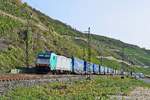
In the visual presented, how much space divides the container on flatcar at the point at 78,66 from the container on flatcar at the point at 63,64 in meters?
1.89

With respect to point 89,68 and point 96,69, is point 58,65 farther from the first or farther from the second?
point 96,69

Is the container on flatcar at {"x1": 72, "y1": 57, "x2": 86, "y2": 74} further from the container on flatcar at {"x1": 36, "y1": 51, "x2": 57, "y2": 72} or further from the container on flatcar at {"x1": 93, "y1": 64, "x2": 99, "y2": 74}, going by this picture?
the container on flatcar at {"x1": 36, "y1": 51, "x2": 57, "y2": 72}

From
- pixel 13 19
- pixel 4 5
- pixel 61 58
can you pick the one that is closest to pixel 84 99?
pixel 61 58

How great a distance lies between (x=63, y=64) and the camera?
3263 inches

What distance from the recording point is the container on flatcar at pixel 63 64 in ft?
263

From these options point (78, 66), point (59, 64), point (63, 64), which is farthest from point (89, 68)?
point (59, 64)

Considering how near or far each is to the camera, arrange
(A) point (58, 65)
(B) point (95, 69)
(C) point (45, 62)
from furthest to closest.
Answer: (B) point (95, 69), (A) point (58, 65), (C) point (45, 62)

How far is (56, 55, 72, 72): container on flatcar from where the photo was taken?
80106 millimetres

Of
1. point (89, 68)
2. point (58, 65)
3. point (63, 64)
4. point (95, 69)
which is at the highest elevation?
point (95, 69)

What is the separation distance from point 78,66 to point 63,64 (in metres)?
14.1

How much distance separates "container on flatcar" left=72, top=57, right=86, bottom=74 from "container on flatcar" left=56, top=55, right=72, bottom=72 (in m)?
1.89

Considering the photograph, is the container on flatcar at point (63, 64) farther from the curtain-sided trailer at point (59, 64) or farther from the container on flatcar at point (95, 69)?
the container on flatcar at point (95, 69)

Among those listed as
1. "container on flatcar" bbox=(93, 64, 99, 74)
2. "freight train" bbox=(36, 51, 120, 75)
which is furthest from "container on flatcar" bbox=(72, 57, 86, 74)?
"container on flatcar" bbox=(93, 64, 99, 74)

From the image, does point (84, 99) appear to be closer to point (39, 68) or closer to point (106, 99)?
point (106, 99)
